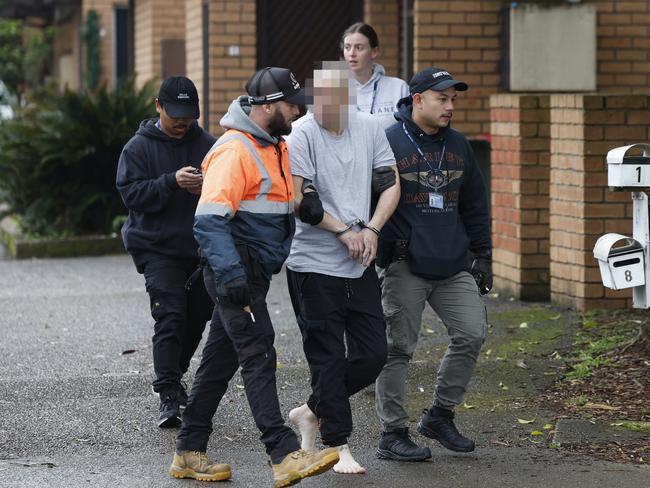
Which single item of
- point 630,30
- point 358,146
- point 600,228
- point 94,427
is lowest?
point 94,427

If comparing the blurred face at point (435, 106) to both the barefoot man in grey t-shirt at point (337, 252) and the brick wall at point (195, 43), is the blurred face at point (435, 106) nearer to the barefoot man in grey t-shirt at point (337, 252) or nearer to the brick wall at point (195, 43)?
the barefoot man in grey t-shirt at point (337, 252)

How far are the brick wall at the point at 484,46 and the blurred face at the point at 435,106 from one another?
583 cm

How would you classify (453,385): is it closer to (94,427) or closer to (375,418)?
(375,418)

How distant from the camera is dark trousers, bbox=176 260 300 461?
5.31 metres

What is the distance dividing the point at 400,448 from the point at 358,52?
2.28m

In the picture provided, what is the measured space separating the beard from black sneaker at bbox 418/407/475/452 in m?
1.50

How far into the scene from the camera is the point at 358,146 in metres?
5.65

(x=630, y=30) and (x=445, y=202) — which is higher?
(x=630, y=30)

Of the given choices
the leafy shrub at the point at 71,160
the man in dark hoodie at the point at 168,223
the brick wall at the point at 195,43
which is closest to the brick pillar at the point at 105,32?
the brick wall at the point at 195,43

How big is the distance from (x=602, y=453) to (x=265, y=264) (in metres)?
1.78

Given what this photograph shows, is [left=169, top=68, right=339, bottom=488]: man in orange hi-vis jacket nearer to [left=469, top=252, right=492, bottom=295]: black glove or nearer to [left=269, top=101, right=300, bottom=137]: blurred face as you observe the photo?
[left=269, top=101, right=300, bottom=137]: blurred face

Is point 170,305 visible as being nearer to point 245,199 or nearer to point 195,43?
point 245,199

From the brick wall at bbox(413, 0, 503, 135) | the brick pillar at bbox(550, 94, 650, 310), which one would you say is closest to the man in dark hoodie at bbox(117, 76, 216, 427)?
the brick pillar at bbox(550, 94, 650, 310)

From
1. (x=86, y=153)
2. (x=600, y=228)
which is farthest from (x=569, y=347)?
(x=86, y=153)
